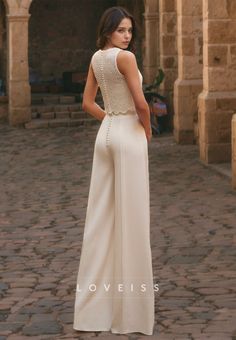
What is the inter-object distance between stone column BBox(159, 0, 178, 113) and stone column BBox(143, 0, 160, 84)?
2.35 m

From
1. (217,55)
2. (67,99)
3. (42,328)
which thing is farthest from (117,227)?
(67,99)

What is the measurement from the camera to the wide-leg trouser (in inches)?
236

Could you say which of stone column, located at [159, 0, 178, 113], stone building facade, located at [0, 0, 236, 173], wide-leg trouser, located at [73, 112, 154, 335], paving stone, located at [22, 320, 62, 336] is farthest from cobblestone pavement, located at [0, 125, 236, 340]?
stone column, located at [159, 0, 178, 113]

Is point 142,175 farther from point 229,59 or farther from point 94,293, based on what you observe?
point 229,59

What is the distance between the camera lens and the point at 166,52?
19547 mm

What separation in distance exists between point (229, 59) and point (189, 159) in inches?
64.4

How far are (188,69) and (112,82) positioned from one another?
11.1m

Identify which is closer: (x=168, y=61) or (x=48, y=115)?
(x=168, y=61)

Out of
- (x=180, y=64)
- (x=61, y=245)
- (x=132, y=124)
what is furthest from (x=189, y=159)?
(x=132, y=124)

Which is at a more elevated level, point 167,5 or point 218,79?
point 167,5

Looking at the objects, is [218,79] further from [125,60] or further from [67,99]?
[67,99]

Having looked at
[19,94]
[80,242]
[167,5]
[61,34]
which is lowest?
[80,242]

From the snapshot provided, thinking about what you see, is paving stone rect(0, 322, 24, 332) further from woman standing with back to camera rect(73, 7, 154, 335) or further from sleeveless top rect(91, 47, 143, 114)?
sleeveless top rect(91, 47, 143, 114)

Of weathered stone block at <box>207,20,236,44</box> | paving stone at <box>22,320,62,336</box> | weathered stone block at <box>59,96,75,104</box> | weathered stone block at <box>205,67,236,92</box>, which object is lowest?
paving stone at <box>22,320,62,336</box>
